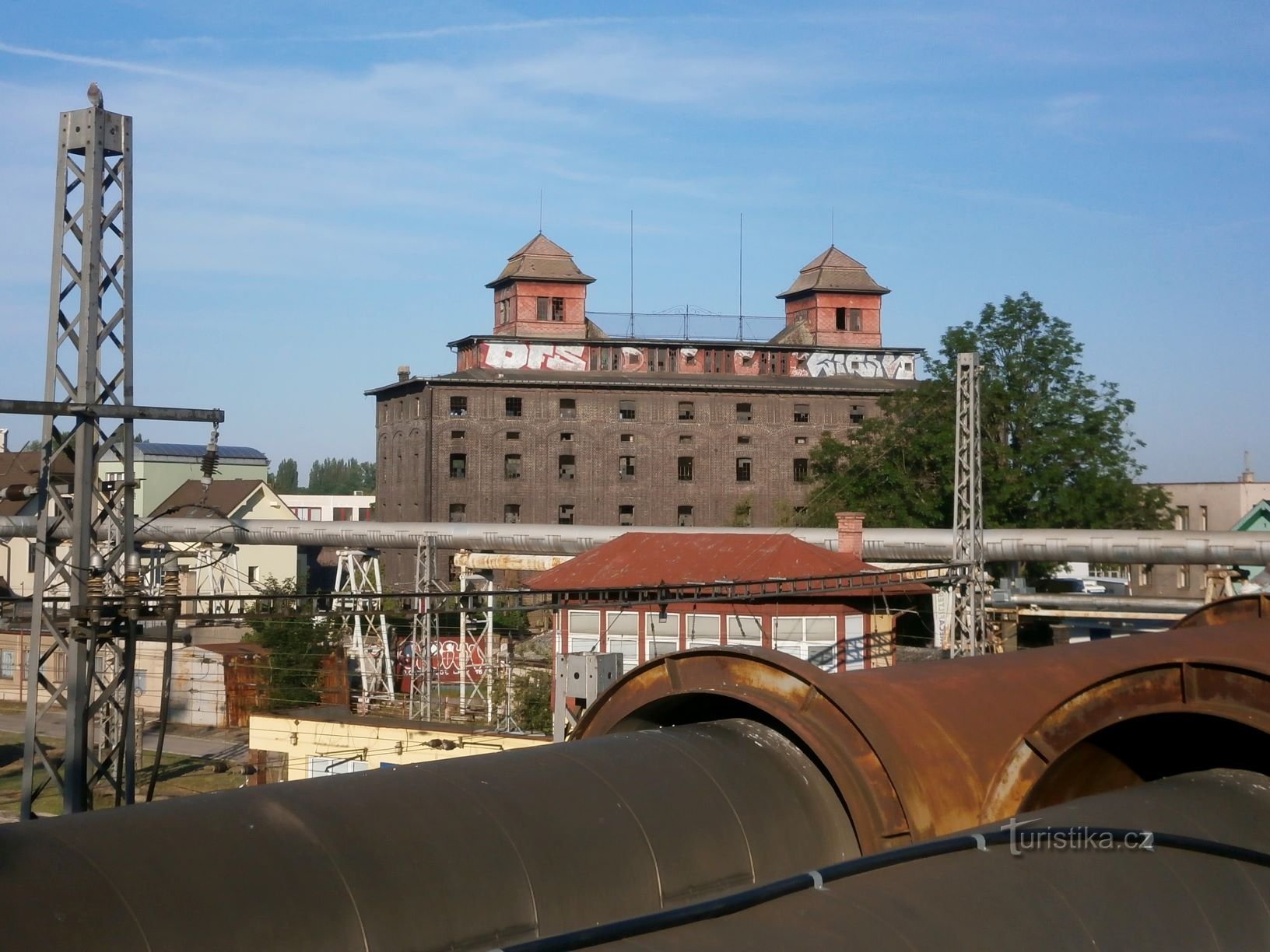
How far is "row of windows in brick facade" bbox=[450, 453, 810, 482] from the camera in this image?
60688 millimetres

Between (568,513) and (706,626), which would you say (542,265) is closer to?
(568,513)

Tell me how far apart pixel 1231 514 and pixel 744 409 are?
22.1 meters

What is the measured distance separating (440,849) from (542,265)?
207 feet

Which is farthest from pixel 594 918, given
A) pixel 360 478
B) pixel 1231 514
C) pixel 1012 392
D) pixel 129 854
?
pixel 360 478

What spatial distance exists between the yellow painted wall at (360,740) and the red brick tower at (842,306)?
156 ft

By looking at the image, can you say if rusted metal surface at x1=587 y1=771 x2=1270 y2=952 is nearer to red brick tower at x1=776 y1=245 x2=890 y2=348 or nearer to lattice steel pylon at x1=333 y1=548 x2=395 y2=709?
lattice steel pylon at x1=333 y1=548 x2=395 y2=709

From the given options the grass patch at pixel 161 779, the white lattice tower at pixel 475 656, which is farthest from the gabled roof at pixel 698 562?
the grass patch at pixel 161 779

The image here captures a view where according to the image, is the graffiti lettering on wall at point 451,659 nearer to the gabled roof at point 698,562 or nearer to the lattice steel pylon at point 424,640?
the lattice steel pylon at point 424,640

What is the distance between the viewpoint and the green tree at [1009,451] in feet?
150

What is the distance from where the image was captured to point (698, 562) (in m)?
28.8

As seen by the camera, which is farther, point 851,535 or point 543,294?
point 543,294

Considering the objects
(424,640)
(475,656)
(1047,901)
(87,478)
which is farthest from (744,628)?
(1047,901)

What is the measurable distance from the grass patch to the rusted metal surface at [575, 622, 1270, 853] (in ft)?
65.1

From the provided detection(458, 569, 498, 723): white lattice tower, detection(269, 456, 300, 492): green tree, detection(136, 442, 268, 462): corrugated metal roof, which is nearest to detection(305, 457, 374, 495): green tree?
detection(269, 456, 300, 492): green tree
